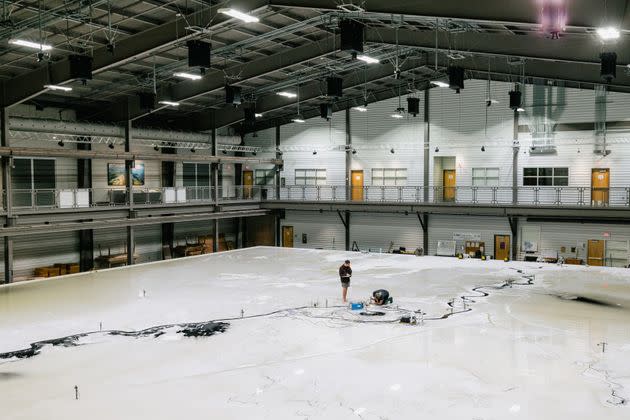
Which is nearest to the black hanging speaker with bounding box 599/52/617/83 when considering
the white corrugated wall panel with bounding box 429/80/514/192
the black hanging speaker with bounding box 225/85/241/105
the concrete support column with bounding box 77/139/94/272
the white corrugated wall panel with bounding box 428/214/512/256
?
the white corrugated wall panel with bounding box 429/80/514/192

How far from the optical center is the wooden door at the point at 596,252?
1028 inches

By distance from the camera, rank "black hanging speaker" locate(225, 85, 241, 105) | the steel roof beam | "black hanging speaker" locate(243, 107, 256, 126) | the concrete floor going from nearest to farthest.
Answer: the concrete floor
the steel roof beam
"black hanging speaker" locate(225, 85, 241, 105)
"black hanging speaker" locate(243, 107, 256, 126)

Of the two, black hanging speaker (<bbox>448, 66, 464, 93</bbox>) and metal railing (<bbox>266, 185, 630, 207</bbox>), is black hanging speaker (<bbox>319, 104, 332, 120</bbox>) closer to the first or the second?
metal railing (<bbox>266, 185, 630, 207</bbox>)

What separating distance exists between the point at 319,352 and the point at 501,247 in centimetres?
2009

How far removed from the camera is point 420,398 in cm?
859

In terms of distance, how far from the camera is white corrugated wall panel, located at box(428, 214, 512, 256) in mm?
28609

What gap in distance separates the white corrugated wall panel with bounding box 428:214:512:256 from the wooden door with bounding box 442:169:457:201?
4.21ft

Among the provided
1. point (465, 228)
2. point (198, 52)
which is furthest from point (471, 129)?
point (198, 52)

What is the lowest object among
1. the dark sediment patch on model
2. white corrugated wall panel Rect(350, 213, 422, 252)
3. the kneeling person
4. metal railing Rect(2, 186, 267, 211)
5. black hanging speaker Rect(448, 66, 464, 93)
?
the dark sediment patch on model

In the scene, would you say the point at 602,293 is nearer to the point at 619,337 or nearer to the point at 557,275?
the point at 557,275

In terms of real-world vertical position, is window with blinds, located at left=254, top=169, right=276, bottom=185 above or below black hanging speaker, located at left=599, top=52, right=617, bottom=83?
below

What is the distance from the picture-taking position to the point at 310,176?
114 ft

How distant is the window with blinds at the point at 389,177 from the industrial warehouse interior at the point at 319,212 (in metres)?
0.18

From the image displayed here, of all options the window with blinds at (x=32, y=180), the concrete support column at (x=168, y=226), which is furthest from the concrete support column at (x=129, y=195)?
the concrete support column at (x=168, y=226)
